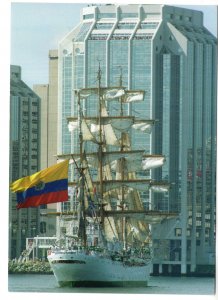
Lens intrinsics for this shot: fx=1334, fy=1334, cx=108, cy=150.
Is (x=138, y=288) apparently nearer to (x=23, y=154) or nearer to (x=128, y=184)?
(x=128, y=184)

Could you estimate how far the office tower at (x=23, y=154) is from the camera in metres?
16.7

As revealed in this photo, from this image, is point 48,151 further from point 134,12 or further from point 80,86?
point 134,12

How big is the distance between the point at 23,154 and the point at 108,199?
51.3 inches

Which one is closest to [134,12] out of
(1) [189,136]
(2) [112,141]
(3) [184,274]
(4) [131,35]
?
(4) [131,35]

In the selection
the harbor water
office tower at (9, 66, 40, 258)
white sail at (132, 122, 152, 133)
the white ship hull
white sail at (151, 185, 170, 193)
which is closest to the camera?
the harbor water

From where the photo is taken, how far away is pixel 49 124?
1683cm

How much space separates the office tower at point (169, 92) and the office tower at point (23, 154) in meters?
0.45

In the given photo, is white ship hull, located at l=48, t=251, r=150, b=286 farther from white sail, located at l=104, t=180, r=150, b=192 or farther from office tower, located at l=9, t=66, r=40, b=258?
office tower, located at l=9, t=66, r=40, b=258

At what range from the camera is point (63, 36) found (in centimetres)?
1566

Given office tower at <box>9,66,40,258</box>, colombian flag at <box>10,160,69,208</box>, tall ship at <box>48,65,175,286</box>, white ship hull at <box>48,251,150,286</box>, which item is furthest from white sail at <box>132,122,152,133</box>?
colombian flag at <box>10,160,69,208</box>

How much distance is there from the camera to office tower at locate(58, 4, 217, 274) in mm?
16109

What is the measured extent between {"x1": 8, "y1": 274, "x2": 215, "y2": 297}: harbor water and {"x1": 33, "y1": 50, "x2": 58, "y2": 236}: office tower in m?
1.19

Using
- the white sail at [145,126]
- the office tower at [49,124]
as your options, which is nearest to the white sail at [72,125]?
the office tower at [49,124]

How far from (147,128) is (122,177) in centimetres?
74
